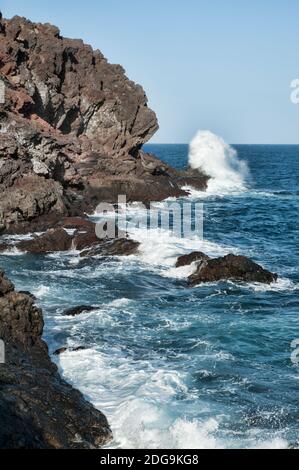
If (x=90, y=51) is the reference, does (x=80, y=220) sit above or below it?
below

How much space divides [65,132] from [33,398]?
40.8m

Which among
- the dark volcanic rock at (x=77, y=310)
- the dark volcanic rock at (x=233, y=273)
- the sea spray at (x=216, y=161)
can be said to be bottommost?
the dark volcanic rock at (x=77, y=310)

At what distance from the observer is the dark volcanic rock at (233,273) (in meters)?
24.2

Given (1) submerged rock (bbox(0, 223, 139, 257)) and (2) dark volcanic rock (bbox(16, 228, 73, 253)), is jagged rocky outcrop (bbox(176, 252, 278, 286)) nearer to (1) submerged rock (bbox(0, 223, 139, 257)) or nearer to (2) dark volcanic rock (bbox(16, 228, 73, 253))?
(1) submerged rock (bbox(0, 223, 139, 257))

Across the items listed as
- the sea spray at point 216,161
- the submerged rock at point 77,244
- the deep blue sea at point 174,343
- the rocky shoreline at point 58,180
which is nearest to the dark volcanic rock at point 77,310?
the rocky shoreline at point 58,180

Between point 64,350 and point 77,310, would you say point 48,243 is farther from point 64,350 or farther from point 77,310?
point 64,350

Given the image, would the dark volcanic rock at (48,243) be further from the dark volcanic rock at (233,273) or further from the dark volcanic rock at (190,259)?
the dark volcanic rock at (233,273)

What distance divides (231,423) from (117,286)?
11.7 meters

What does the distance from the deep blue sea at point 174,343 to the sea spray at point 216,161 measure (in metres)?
39.0

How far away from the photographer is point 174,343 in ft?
56.1

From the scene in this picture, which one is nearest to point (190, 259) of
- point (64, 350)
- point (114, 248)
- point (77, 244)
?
point (114, 248)
